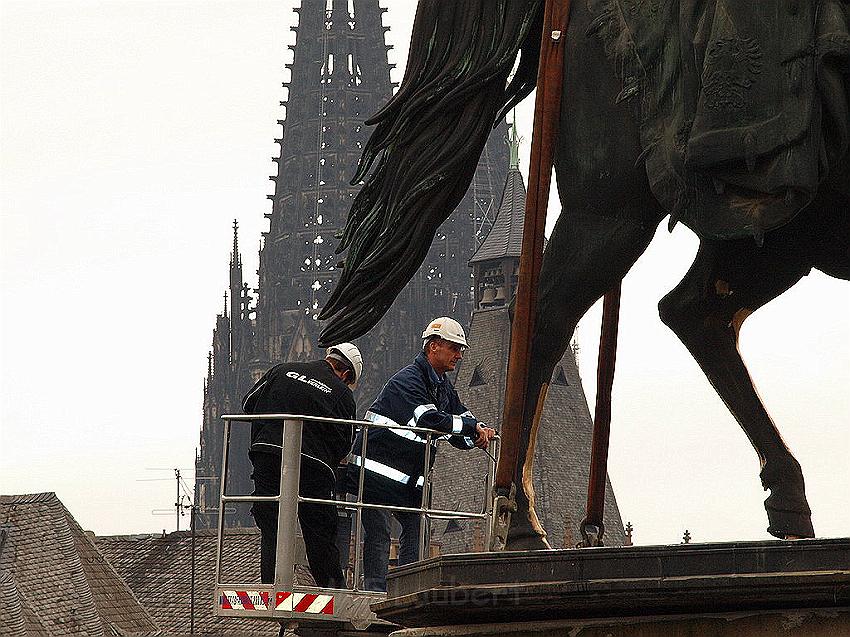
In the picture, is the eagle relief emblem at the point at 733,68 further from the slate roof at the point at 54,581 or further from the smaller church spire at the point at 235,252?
the smaller church spire at the point at 235,252

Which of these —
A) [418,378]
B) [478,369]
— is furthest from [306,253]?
[418,378]

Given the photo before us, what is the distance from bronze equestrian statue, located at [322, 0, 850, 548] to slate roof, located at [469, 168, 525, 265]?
102 meters

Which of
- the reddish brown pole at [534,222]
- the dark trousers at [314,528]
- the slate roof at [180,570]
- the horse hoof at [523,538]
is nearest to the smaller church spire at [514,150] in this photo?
the slate roof at [180,570]

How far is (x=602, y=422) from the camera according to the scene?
7344 millimetres

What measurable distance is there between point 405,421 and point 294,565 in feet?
3.33

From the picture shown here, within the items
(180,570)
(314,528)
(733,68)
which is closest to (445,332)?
(314,528)

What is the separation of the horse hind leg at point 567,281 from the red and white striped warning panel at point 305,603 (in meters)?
1.18

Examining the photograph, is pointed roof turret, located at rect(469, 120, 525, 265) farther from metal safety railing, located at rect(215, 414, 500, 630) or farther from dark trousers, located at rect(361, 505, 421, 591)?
metal safety railing, located at rect(215, 414, 500, 630)

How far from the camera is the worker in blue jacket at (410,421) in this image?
8734mm

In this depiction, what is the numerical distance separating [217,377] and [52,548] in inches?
3301

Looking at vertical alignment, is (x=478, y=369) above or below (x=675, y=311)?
above

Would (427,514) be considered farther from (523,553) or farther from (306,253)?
(306,253)

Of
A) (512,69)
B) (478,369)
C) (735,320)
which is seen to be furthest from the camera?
(478,369)

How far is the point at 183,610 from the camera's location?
4400cm
